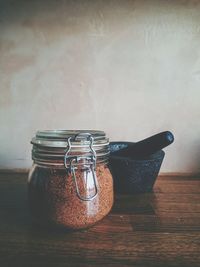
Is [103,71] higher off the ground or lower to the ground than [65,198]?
higher

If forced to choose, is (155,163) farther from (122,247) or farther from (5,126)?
(5,126)

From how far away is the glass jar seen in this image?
1.43 ft

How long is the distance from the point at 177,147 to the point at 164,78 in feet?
0.74

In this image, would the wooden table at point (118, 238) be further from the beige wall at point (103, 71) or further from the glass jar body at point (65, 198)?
the beige wall at point (103, 71)

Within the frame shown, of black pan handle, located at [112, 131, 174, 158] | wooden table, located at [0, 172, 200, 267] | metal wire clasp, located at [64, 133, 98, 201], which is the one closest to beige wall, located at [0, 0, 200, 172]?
black pan handle, located at [112, 131, 174, 158]

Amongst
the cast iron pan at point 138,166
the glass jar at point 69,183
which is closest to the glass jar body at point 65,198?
the glass jar at point 69,183

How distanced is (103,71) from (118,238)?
1.76 ft

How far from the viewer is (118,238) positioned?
445mm

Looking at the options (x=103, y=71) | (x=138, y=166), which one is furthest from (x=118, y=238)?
(x=103, y=71)

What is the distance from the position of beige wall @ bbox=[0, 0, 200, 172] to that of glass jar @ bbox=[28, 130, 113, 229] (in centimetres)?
39

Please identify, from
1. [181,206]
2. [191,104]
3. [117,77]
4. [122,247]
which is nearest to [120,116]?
[117,77]

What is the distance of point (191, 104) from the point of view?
84 cm

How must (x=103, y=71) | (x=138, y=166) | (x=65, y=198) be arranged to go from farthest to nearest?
(x=103, y=71) < (x=138, y=166) < (x=65, y=198)

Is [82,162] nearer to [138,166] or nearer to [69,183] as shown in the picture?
[69,183]
